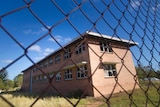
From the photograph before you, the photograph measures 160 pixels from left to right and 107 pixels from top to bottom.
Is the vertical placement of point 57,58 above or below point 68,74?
above

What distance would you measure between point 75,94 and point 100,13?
12392 mm

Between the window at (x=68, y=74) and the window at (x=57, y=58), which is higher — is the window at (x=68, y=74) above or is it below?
below

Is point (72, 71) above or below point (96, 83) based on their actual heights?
above

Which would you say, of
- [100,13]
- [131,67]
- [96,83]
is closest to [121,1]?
[100,13]

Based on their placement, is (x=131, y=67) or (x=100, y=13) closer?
(x=100, y=13)

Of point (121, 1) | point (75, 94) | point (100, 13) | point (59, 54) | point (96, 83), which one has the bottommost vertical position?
point (75, 94)

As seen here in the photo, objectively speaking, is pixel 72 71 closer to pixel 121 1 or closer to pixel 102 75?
pixel 102 75

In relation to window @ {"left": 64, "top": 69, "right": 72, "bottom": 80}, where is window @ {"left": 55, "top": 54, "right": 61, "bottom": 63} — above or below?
above

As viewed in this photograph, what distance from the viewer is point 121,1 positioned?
4.57 feet

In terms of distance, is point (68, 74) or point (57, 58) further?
point (57, 58)

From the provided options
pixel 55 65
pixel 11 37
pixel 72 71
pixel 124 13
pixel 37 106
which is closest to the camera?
pixel 11 37

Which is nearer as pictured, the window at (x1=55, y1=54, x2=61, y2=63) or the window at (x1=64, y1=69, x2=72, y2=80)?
the window at (x1=64, y1=69, x2=72, y2=80)

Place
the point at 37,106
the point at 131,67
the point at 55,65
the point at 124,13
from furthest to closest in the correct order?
1. the point at 55,65
2. the point at 131,67
3. the point at 37,106
4. the point at 124,13

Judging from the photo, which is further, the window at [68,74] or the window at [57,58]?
the window at [57,58]
